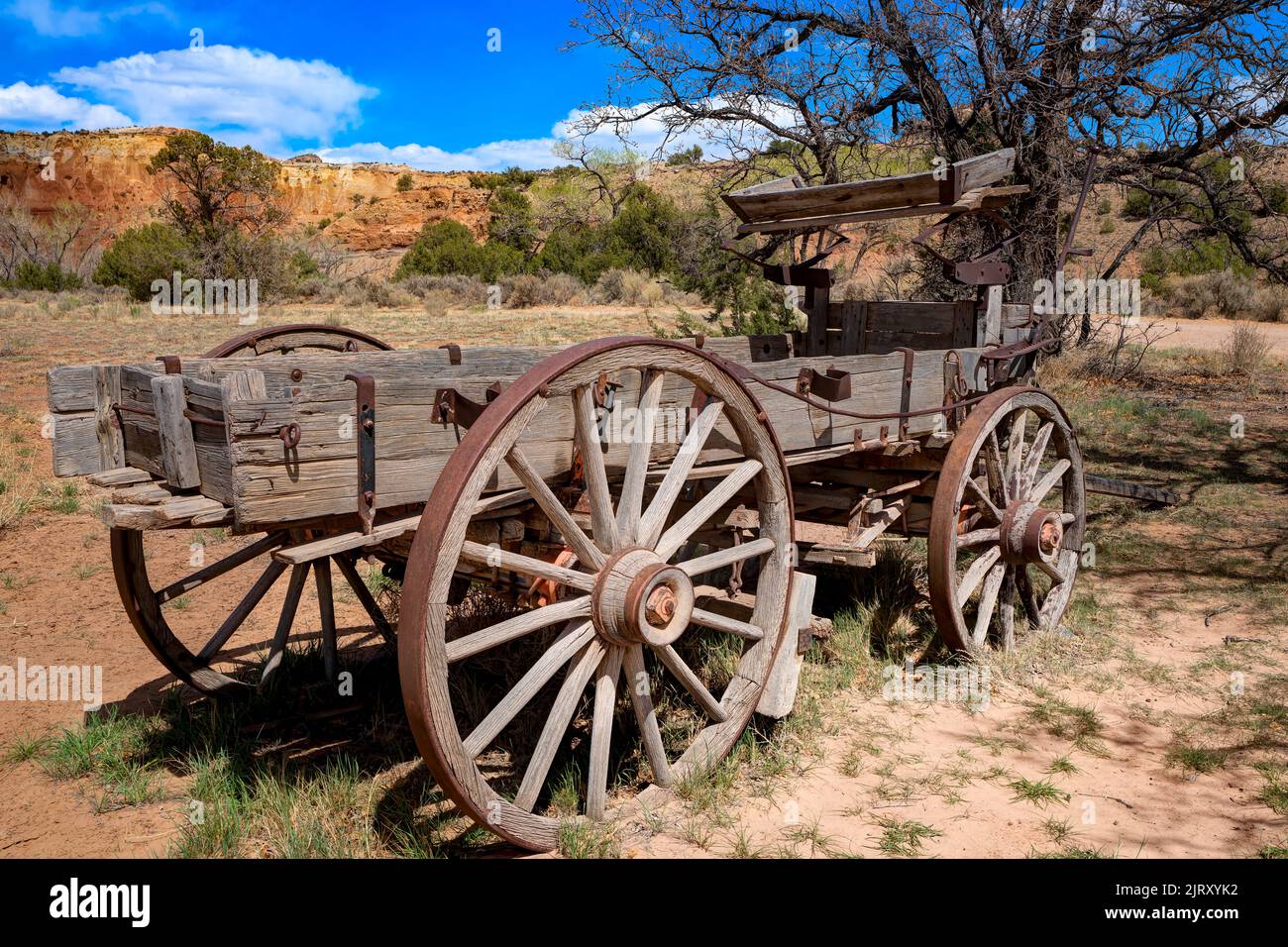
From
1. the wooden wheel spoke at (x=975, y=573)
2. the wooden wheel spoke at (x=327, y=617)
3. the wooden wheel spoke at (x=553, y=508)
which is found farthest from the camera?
the wooden wheel spoke at (x=975, y=573)

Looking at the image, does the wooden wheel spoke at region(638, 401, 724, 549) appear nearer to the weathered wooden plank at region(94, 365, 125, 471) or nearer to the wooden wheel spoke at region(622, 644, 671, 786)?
the wooden wheel spoke at region(622, 644, 671, 786)

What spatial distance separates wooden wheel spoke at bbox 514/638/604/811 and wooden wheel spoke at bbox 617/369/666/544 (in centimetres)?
35

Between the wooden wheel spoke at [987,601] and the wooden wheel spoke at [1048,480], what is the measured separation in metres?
0.47

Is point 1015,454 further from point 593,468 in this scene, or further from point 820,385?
point 593,468

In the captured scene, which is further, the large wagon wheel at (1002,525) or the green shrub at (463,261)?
the green shrub at (463,261)

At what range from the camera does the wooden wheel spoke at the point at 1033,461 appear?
453 centimetres

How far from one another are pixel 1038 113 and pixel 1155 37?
53.8 inches

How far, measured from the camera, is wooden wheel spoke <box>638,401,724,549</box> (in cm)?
278

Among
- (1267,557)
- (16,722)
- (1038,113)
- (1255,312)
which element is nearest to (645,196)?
(1255,312)

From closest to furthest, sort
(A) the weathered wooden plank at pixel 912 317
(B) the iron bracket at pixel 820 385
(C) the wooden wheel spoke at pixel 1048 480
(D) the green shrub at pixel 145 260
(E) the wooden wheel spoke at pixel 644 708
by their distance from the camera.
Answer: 1. (E) the wooden wheel spoke at pixel 644 708
2. (B) the iron bracket at pixel 820 385
3. (C) the wooden wheel spoke at pixel 1048 480
4. (A) the weathered wooden plank at pixel 912 317
5. (D) the green shrub at pixel 145 260

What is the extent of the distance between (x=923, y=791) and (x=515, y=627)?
1721 millimetres

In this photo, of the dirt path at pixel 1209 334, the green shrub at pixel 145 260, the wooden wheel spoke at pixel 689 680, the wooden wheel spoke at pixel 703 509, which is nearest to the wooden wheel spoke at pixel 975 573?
the wooden wheel spoke at pixel 689 680

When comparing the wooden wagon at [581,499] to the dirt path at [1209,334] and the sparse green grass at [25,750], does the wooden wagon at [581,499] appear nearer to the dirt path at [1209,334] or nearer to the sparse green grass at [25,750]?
the sparse green grass at [25,750]

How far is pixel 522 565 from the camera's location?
2.49 metres
